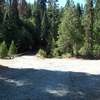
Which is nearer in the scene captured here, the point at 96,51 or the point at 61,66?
the point at 61,66

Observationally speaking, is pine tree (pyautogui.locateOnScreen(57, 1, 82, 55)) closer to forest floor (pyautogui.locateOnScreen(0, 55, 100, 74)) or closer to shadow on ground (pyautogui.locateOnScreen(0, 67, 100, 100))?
forest floor (pyautogui.locateOnScreen(0, 55, 100, 74))

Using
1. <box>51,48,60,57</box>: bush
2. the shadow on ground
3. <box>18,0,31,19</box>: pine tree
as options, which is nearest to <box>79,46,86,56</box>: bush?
<box>51,48,60,57</box>: bush

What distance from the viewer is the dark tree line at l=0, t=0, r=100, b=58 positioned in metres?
40.1

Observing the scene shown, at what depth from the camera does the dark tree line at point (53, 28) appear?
40062 mm

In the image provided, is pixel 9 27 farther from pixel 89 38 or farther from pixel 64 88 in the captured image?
pixel 64 88

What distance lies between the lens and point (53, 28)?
57.3 meters

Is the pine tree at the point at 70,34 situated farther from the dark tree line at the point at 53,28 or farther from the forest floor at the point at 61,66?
the forest floor at the point at 61,66

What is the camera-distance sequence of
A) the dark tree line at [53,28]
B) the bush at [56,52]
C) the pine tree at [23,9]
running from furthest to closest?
the pine tree at [23,9]
the bush at [56,52]
the dark tree line at [53,28]

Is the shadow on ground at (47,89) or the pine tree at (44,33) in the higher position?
the shadow on ground at (47,89)

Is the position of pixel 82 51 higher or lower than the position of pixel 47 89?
lower

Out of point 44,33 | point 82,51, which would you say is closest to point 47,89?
point 82,51

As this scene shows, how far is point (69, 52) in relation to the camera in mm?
40375

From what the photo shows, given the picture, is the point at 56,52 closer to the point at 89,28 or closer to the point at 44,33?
the point at 89,28

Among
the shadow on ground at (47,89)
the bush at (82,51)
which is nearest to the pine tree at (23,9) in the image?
the bush at (82,51)
